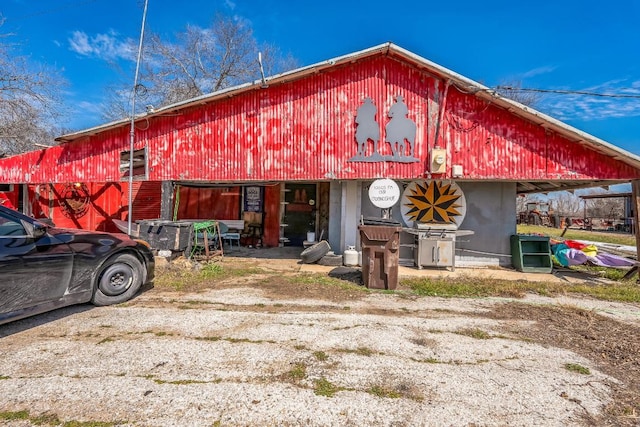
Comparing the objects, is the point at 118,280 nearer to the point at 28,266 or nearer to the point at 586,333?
the point at 28,266

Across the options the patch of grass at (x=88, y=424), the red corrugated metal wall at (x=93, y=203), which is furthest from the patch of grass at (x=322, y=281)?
the red corrugated metal wall at (x=93, y=203)

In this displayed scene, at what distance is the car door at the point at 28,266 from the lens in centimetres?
349

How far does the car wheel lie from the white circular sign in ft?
17.2

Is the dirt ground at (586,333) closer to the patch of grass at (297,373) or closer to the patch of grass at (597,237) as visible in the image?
the patch of grass at (297,373)

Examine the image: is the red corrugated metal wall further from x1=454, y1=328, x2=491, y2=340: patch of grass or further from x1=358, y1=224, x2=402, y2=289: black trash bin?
x1=454, y1=328, x2=491, y2=340: patch of grass

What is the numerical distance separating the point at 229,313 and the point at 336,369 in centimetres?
228

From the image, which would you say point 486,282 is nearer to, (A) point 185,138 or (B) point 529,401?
(B) point 529,401

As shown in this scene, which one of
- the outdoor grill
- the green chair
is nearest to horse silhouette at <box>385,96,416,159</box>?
the outdoor grill

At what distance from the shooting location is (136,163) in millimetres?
9336

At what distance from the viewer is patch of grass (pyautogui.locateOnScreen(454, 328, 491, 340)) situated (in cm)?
396

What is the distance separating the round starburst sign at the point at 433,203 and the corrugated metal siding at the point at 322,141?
3.60ft

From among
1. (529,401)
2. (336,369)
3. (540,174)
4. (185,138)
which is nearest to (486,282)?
(540,174)

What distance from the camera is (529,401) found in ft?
8.48

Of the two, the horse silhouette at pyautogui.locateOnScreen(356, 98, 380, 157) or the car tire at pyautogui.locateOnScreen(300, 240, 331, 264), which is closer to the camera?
the horse silhouette at pyautogui.locateOnScreen(356, 98, 380, 157)
